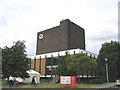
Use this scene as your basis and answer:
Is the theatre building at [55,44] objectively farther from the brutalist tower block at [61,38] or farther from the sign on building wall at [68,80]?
the sign on building wall at [68,80]

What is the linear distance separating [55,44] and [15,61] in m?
29.8

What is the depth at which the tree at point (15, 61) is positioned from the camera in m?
23.6

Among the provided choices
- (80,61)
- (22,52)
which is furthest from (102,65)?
(22,52)

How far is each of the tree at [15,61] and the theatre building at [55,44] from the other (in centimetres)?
1457

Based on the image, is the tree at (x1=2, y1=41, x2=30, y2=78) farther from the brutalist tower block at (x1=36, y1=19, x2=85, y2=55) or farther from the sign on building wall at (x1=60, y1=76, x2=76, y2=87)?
the brutalist tower block at (x1=36, y1=19, x2=85, y2=55)

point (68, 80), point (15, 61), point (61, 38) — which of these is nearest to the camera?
point (68, 80)

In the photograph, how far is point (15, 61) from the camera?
24.5m

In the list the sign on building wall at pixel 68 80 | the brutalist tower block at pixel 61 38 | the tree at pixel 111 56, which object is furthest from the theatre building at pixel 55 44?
the sign on building wall at pixel 68 80

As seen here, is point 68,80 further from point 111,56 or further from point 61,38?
point 61,38

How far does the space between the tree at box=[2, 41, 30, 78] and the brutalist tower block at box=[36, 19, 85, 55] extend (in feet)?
80.9

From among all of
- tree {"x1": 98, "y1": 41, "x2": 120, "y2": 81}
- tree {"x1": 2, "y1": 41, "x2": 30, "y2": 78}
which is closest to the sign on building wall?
tree {"x1": 2, "y1": 41, "x2": 30, "y2": 78}

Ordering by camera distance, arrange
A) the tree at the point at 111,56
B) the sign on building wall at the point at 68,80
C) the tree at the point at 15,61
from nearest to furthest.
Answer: the sign on building wall at the point at 68,80 → the tree at the point at 15,61 → the tree at the point at 111,56

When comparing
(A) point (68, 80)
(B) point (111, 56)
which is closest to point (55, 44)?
(B) point (111, 56)

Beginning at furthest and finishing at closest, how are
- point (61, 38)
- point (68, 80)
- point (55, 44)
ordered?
point (55, 44) < point (61, 38) < point (68, 80)
